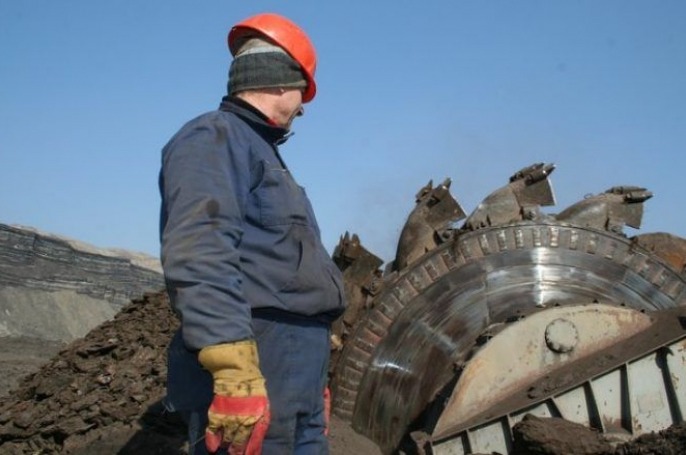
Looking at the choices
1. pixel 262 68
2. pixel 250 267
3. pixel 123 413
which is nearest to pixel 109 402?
pixel 123 413

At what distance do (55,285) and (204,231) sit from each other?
16.1 m

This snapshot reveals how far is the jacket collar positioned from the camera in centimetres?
301

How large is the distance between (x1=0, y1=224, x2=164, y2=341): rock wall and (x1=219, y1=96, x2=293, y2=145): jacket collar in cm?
1382

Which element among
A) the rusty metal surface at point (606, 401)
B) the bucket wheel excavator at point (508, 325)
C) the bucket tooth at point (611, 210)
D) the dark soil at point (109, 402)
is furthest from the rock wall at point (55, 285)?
the rusty metal surface at point (606, 401)

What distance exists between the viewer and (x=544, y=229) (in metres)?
5.52

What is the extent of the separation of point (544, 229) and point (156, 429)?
2.70 m

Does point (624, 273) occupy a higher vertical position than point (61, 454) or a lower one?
higher

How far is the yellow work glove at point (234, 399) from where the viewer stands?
8.21 ft

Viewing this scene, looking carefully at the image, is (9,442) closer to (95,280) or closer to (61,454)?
(61,454)

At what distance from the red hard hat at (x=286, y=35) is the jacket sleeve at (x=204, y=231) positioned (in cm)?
41

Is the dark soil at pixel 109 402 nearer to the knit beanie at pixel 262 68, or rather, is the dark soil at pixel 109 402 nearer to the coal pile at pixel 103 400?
the coal pile at pixel 103 400

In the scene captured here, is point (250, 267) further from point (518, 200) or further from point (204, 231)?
point (518, 200)

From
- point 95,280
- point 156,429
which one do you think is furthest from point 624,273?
point 95,280

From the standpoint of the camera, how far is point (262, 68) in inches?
119
